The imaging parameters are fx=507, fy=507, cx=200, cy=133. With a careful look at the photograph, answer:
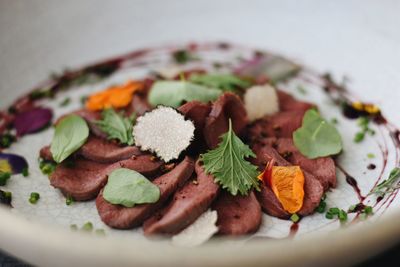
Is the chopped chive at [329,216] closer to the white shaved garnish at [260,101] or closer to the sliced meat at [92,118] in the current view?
the white shaved garnish at [260,101]

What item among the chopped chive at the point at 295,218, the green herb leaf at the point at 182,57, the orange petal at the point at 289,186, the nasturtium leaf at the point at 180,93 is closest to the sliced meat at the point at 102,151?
the nasturtium leaf at the point at 180,93

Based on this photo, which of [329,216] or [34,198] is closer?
[329,216]

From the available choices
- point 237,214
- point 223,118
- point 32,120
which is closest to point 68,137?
point 32,120

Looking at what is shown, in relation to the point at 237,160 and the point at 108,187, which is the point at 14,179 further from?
the point at 237,160

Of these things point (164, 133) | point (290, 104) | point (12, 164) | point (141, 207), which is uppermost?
point (164, 133)

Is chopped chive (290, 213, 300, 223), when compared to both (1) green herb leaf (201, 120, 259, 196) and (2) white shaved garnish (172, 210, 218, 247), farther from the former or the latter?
(2) white shaved garnish (172, 210, 218, 247)

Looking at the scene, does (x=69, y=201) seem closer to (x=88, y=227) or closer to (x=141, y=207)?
(x=88, y=227)

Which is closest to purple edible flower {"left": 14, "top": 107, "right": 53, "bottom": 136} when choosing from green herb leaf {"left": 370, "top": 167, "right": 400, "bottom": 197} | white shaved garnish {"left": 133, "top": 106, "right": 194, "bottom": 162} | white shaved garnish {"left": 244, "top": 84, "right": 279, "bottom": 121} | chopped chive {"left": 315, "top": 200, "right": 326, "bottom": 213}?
white shaved garnish {"left": 133, "top": 106, "right": 194, "bottom": 162}
